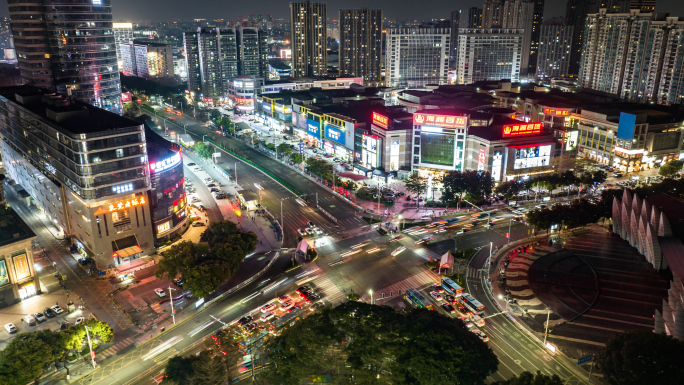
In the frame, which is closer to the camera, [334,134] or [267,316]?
[267,316]

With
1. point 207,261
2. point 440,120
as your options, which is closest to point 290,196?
point 440,120

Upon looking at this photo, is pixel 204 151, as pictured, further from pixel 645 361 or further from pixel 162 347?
pixel 645 361

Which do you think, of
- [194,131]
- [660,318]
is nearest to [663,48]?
[660,318]

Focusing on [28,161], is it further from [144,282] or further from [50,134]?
[144,282]

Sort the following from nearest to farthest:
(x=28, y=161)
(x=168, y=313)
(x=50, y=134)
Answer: (x=168, y=313) < (x=50, y=134) < (x=28, y=161)

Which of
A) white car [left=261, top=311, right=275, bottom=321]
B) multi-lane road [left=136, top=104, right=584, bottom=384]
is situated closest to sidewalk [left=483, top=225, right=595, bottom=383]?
multi-lane road [left=136, top=104, right=584, bottom=384]

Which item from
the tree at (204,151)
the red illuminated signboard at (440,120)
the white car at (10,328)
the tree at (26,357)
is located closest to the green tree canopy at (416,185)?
the red illuminated signboard at (440,120)
